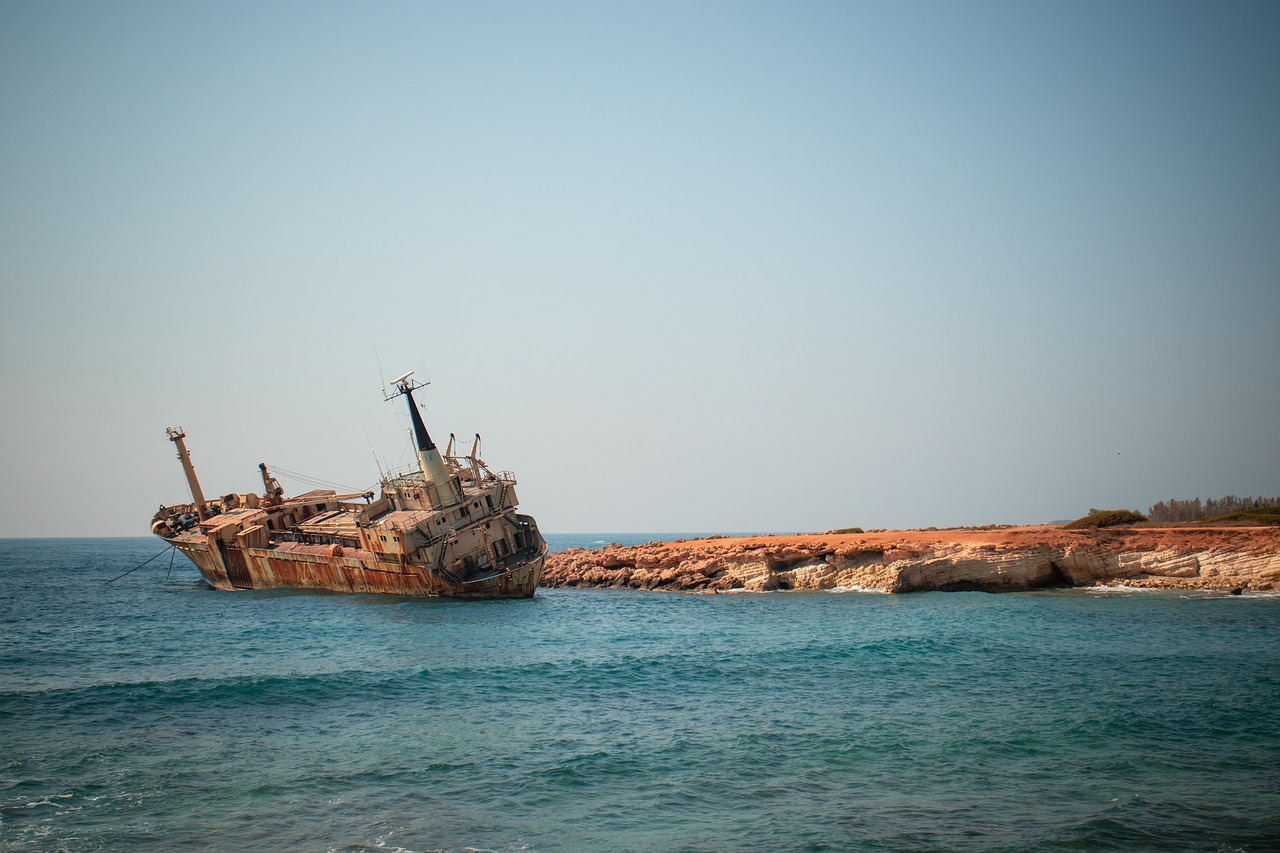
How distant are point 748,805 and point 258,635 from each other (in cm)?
2218

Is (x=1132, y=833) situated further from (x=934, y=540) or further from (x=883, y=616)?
(x=934, y=540)

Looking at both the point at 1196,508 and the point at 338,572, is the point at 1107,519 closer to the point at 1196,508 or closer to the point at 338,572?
the point at 1196,508

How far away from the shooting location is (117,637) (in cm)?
2855

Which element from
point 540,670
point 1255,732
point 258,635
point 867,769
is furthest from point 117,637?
point 1255,732

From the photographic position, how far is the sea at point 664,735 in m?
11.0

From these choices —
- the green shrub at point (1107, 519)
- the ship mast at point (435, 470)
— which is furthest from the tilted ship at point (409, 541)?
the green shrub at point (1107, 519)

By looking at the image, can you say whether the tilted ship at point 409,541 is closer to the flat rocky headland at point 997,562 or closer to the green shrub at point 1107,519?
the flat rocky headland at point 997,562

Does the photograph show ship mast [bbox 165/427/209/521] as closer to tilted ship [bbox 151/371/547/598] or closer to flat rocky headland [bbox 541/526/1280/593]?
tilted ship [bbox 151/371/547/598]

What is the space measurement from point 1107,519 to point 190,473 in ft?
186

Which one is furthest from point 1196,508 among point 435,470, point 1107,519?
point 435,470

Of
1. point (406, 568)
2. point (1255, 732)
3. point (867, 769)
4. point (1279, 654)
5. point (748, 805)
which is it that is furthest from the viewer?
point (406, 568)

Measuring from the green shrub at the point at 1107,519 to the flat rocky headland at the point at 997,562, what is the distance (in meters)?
3.45

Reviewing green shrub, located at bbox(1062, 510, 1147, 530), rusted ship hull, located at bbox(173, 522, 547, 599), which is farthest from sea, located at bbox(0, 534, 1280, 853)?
green shrub, located at bbox(1062, 510, 1147, 530)

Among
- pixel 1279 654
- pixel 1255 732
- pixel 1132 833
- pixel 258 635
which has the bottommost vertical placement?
pixel 1279 654
